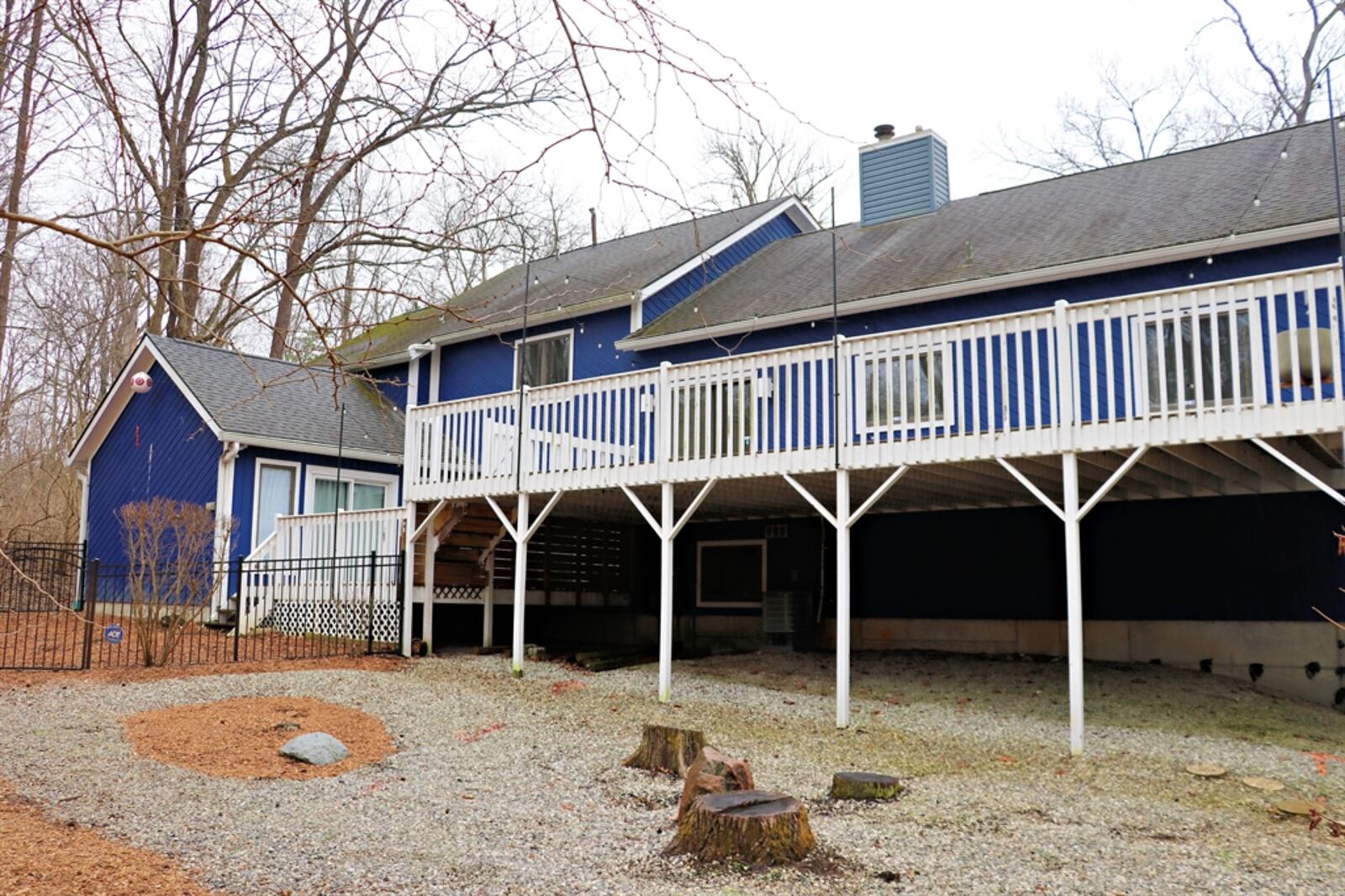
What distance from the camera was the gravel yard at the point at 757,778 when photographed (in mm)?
5344

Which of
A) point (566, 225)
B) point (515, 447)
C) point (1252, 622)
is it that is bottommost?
point (1252, 622)

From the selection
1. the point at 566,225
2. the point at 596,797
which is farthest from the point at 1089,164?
the point at 596,797

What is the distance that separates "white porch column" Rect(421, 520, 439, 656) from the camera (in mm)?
13414

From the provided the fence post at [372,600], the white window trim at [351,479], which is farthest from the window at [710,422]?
the white window trim at [351,479]

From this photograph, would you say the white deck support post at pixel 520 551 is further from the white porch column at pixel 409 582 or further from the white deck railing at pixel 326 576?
the white deck railing at pixel 326 576

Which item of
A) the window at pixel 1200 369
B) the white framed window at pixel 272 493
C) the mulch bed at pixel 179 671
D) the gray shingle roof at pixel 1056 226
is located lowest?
the mulch bed at pixel 179 671

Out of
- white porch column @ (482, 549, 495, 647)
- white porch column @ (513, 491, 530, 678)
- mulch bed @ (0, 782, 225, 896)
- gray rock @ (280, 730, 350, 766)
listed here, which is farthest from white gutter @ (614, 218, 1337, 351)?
mulch bed @ (0, 782, 225, 896)

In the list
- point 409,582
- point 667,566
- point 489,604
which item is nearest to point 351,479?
point 489,604

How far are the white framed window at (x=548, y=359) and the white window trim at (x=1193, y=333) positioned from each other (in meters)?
9.82

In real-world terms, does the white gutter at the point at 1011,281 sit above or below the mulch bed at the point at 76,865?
above

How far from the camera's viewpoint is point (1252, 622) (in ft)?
36.9

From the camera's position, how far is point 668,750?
773 centimetres

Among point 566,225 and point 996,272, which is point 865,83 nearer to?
point 996,272

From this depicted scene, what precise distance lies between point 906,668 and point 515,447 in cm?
541
